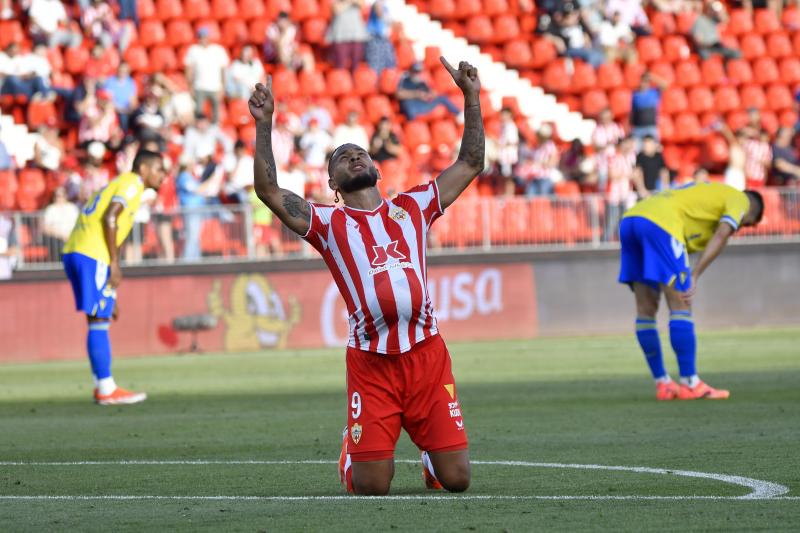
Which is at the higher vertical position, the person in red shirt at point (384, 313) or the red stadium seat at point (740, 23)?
the red stadium seat at point (740, 23)

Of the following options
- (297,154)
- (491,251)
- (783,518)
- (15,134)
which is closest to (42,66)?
(15,134)

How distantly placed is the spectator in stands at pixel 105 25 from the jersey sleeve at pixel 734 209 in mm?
15078

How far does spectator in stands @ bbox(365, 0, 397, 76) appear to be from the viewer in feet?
89.3

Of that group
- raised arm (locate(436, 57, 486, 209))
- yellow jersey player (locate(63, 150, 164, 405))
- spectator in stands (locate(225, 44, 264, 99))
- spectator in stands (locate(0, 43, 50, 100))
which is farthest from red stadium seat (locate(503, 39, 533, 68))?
raised arm (locate(436, 57, 486, 209))

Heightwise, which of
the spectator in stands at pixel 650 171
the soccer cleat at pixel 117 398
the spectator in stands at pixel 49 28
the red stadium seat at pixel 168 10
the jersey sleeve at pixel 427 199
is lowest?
the soccer cleat at pixel 117 398

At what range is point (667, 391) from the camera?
13.2 metres

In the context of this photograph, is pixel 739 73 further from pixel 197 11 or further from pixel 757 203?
pixel 757 203

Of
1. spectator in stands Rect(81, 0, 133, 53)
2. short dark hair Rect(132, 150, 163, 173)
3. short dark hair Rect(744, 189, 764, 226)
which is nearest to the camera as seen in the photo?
short dark hair Rect(744, 189, 764, 226)

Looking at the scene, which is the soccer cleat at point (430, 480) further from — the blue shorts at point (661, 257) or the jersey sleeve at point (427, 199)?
the blue shorts at point (661, 257)

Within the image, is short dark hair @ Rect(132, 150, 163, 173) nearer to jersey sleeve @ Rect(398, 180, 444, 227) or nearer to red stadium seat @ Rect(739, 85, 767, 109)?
jersey sleeve @ Rect(398, 180, 444, 227)

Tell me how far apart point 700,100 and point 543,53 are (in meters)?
2.94

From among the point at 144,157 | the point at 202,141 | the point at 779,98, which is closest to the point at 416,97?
the point at 202,141

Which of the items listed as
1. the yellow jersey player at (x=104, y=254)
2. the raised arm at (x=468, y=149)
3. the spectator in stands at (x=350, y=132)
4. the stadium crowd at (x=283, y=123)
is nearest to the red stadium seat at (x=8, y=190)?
the stadium crowd at (x=283, y=123)

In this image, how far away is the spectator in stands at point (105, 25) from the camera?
85.0 ft
